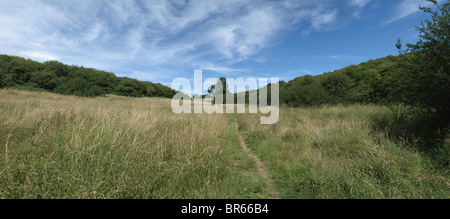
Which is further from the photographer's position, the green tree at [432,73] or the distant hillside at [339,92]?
the distant hillside at [339,92]

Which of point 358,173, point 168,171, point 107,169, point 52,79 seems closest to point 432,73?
point 358,173

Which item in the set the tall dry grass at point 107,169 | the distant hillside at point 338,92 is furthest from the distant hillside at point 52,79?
the distant hillside at point 338,92

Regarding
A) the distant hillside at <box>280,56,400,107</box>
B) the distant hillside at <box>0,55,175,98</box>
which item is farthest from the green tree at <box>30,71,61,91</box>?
the distant hillside at <box>280,56,400,107</box>

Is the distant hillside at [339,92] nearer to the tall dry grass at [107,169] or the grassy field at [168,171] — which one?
the grassy field at [168,171]

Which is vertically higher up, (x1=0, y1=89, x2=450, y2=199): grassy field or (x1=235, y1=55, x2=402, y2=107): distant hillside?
(x1=235, y1=55, x2=402, y2=107): distant hillside

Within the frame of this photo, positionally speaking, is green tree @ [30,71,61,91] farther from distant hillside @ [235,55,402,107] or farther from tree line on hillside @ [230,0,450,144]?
tree line on hillside @ [230,0,450,144]

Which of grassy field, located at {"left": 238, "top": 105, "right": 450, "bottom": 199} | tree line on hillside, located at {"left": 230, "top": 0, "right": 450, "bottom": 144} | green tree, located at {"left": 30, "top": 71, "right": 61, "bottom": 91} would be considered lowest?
grassy field, located at {"left": 238, "top": 105, "right": 450, "bottom": 199}

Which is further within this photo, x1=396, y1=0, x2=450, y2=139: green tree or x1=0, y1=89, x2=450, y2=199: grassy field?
x1=396, y1=0, x2=450, y2=139: green tree

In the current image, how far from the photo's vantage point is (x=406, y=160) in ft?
10.4

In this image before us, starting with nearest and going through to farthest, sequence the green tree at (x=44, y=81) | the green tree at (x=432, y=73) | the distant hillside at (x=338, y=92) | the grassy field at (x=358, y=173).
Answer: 1. the grassy field at (x=358, y=173)
2. the green tree at (x=432, y=73)
3. the distant hillside at (x=338, y=92)
4. the green tree at (x=44, y=81)
